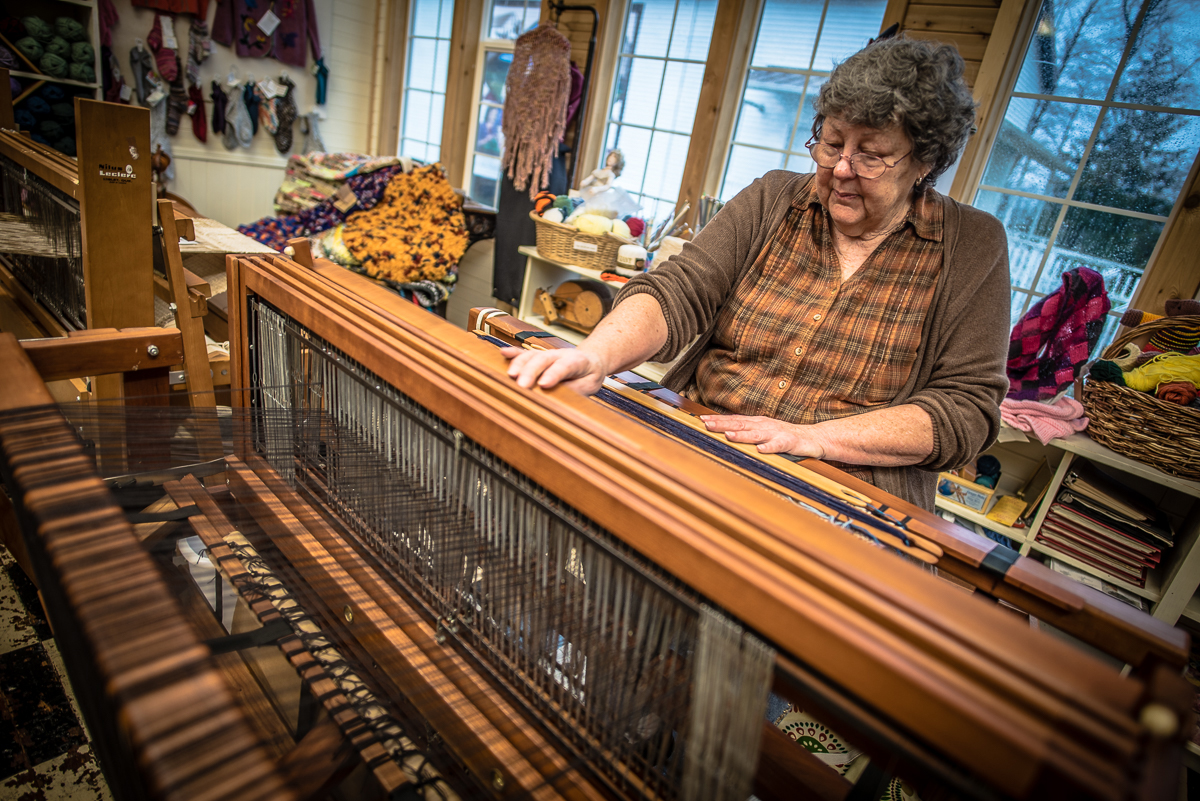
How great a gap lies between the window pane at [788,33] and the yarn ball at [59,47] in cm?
399

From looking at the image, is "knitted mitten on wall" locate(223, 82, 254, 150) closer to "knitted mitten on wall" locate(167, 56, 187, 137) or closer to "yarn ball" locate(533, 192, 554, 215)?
"knitted mitten on wall" locate(167, 56, 187, 137)

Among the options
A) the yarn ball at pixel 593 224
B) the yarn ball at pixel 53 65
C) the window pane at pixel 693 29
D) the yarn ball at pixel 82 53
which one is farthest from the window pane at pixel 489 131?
the yarn ball at pixel 53 65

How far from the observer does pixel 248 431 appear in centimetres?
115

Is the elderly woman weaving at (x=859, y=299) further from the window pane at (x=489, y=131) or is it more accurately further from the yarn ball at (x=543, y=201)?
the window pane at (x=489, y=131)

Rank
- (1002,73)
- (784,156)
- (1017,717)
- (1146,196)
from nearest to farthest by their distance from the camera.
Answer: (1017,717)
(1146,196)
(1002,73)
(784,156)

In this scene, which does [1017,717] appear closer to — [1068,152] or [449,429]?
[449,429]

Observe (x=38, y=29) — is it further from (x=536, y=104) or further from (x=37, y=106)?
(x=536, y=104)

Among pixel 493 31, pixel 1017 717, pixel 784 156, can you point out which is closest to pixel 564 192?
pixel 784 156

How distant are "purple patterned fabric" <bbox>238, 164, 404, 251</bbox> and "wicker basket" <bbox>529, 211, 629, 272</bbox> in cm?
139

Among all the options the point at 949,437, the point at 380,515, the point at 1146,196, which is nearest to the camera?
the point at 380,515

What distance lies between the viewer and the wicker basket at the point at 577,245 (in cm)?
300

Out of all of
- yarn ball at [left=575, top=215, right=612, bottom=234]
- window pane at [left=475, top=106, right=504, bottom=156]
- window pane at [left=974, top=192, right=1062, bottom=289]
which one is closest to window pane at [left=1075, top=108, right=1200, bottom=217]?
window pane at [left=974, top=192, right=1062, bottom=289]

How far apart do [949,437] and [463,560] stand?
86cm

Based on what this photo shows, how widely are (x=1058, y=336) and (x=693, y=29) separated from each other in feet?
7.77
